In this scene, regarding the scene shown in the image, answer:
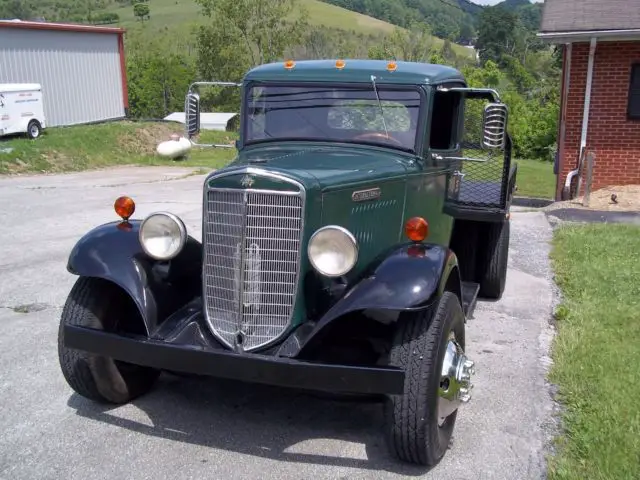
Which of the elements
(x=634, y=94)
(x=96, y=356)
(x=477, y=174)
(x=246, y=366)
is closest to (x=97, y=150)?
(x=634, y=94)

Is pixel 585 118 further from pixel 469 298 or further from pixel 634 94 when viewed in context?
pixel 469 298

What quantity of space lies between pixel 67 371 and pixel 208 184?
141 centimetres

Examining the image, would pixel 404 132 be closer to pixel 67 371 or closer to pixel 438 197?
pixel 438 197

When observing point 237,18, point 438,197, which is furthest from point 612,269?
point 237,18

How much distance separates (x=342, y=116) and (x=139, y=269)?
1.74m

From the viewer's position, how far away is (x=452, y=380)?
376 centimetres

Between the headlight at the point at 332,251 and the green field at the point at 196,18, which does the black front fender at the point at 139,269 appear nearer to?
the headlight at the point at 332,251

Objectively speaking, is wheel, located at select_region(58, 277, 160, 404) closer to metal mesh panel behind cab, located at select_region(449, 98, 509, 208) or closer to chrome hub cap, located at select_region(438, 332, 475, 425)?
chrome hub cap, located at select_region(438, 332, 475, 425)

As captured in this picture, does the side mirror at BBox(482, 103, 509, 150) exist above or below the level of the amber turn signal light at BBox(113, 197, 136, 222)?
above

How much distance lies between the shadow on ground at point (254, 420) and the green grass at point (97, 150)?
14427 millimetres

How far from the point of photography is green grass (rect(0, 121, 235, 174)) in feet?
59.4

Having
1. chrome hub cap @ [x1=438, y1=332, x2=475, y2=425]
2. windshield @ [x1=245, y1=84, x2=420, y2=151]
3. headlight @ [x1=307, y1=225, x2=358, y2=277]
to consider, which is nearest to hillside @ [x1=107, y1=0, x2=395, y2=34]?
windshield @ [x1=245, y1=84, x2=420, y2=151]

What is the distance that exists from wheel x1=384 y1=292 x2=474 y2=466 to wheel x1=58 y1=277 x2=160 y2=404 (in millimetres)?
1658

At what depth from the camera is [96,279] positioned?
4.18m
